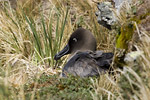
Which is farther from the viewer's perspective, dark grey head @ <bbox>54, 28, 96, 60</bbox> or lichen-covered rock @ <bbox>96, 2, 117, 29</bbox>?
dark grey head @ <bbox>54, 28, 96, 60</bbox>

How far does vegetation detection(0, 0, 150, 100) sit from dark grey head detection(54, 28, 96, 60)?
383 mm

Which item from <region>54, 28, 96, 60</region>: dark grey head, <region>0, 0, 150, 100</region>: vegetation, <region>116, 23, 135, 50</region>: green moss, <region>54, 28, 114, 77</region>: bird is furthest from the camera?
<region>54, 28, 96, 60</region>: dark grey head

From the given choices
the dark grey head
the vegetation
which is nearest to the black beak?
the dark grey head

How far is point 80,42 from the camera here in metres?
6.57

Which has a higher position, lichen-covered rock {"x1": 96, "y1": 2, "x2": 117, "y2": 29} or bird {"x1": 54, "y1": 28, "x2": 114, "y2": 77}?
lichen-covered rock {"x1": 96, "y1": 2, "x2": 117, "y2": 29}

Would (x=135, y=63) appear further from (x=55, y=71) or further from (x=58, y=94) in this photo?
(x=55, y=71)

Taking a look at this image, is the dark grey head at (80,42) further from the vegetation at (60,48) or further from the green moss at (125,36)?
the green moss at (125,36)

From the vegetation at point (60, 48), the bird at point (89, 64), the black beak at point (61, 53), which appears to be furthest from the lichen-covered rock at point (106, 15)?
the black beak at point (61, 53)

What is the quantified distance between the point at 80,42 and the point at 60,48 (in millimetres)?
928

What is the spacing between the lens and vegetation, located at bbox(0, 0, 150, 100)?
3703 millimetres

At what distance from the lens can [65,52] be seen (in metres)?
6.77

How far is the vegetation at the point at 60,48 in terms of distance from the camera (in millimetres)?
3703

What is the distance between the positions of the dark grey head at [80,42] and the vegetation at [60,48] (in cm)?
38

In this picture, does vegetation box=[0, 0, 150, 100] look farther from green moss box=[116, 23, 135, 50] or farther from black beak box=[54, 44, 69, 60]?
black beak box=[54, 44, 69, 60]
